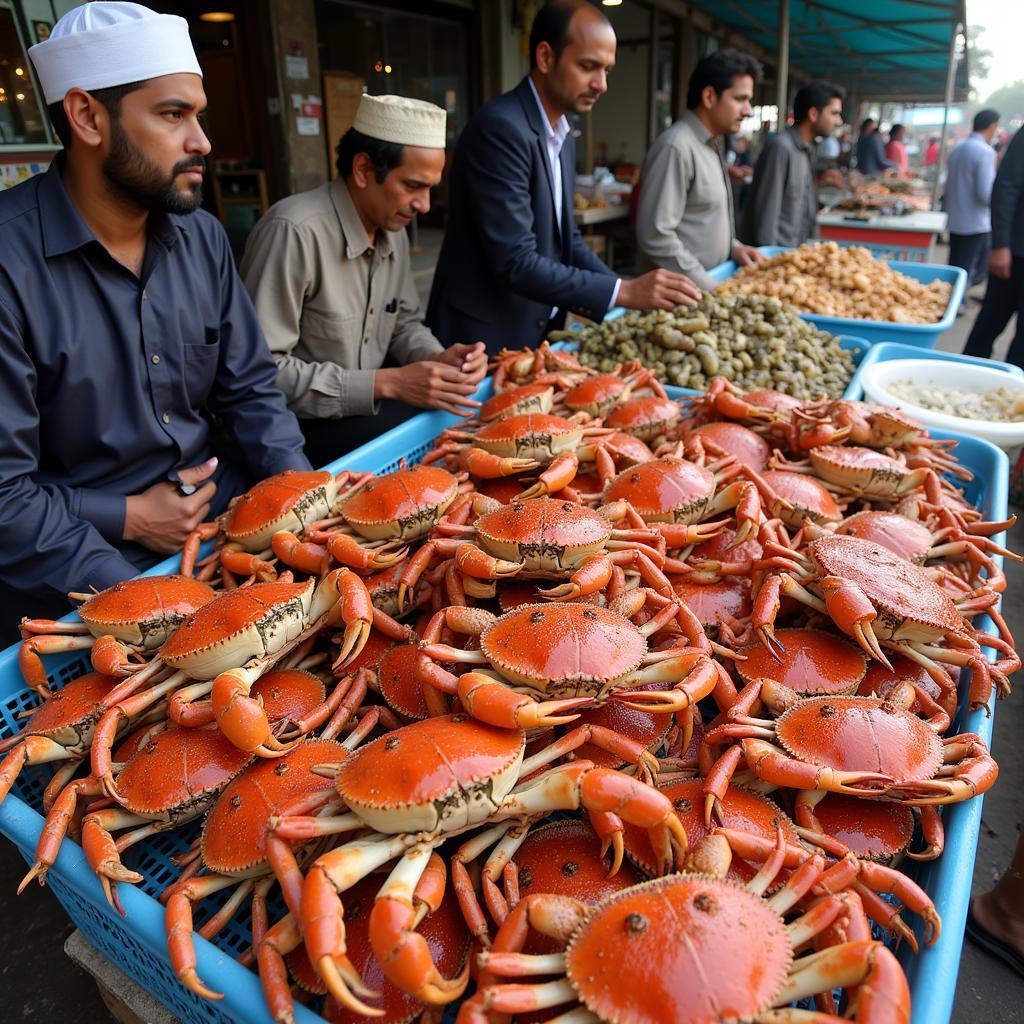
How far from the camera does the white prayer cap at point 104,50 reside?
6.59ft

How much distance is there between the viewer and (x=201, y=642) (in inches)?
62.4

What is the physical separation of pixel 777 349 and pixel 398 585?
8.84 ft

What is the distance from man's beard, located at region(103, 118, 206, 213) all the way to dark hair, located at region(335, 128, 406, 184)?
0.90m

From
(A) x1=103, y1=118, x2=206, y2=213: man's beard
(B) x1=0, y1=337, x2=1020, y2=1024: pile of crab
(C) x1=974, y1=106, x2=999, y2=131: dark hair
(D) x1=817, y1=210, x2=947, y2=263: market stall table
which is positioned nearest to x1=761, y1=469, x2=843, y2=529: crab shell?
(B) x1=0, y1=337, x2=1020, y2=1024: pile of crab

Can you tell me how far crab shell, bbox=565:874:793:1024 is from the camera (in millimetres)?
993

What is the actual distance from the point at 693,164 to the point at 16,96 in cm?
496

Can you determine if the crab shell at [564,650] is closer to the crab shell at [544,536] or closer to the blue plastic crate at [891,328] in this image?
the crab shell at [544,536]

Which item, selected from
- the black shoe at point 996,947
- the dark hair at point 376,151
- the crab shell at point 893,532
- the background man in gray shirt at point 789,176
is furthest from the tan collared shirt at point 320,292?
the background man in gray shirt at point 789,176

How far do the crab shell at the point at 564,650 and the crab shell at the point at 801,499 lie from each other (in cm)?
101

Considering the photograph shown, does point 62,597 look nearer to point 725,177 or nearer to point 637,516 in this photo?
point 637,516

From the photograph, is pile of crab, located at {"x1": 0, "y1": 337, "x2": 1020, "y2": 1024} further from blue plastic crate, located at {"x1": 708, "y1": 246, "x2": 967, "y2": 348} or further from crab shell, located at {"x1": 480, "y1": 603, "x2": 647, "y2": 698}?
blue plastic crate, located at {"x1": 708, "y1": 246, "x2": 967, "y2": 348}

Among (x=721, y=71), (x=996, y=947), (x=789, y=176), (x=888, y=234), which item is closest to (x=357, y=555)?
(x=996, y=947)

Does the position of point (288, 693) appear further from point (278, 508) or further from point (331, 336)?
point (331, 336)

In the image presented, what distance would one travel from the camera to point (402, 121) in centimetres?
291
